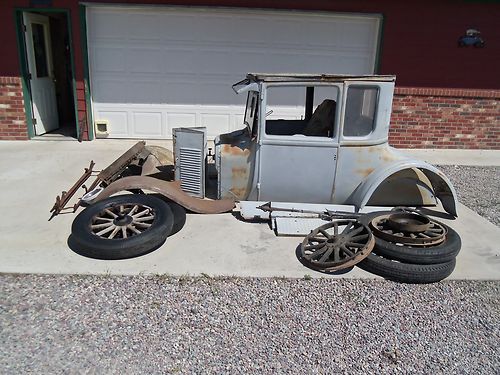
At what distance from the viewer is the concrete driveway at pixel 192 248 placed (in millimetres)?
3898

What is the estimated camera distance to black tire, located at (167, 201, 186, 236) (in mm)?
4621

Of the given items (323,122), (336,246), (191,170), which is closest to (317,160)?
(323,122)

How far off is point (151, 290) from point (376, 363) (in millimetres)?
1881

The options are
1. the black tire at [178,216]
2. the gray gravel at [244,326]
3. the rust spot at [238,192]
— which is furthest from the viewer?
the rust spot at [238,192]

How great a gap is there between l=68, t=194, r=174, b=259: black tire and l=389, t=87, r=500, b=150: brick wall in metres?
6.52

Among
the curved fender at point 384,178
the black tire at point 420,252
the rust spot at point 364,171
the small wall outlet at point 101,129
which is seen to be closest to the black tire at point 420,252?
the black tire at point 420,252

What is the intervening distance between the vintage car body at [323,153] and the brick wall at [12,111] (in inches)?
226

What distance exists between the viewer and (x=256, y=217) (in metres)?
4.92

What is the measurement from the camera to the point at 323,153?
193 inches

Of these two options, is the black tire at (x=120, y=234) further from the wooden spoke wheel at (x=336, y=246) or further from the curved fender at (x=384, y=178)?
the curved fender at (x=384, y=178)

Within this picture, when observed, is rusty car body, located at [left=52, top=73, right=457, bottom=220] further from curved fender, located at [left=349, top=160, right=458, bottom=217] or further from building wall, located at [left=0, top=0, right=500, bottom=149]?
building wall, located at [left=0, top=0, right=500, bottom=149]

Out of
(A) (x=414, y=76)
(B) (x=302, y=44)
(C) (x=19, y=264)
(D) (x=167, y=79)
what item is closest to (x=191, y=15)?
(D) (x=167, y=79)

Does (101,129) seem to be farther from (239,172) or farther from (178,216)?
(178,216)

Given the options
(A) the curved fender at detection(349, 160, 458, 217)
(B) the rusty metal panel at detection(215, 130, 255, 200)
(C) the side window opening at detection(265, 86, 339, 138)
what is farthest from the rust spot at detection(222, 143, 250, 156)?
(A) the curved fender at detection(349, 160, 458, 217)
